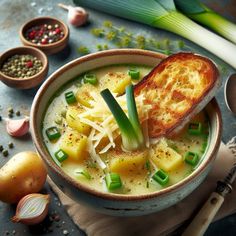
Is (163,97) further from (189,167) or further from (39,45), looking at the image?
(39,45)

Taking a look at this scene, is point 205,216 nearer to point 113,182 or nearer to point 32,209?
point 113,182

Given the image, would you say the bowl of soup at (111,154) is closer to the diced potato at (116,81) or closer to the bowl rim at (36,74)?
the diced potato at (116,81)

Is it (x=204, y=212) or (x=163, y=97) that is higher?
(x=163, y=97)

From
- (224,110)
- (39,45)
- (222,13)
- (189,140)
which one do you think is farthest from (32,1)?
(189,140)

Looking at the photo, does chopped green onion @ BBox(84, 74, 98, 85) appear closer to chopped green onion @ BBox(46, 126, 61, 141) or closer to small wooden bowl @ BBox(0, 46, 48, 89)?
chopped green onion @ BBox(46, 126, 61, 141)

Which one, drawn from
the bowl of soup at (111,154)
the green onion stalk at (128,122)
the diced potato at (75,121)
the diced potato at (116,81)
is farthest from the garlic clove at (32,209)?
the diced potato at (116,81)
